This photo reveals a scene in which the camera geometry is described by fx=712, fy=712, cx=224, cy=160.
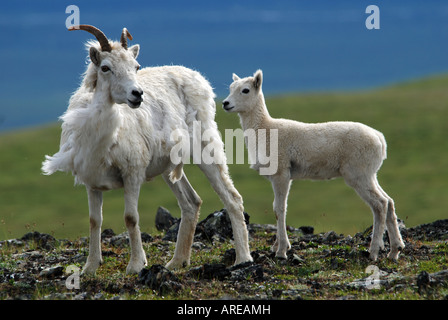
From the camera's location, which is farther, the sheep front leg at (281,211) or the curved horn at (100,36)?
the sheep front leg at (281,211)

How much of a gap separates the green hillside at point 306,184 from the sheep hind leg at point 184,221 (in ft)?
42.5

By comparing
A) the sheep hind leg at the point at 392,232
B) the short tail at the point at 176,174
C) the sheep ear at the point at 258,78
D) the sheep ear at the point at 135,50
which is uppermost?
the sheep ear at the point at 135,50

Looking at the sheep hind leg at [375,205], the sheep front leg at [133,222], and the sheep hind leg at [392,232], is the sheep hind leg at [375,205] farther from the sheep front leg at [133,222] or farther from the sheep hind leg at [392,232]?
the sheep front leg at [133,222]

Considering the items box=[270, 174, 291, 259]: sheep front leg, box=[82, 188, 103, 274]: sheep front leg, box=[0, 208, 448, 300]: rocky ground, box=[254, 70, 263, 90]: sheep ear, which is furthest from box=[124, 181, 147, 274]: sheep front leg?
box=[254, 70, 263, 90]: sheep ear

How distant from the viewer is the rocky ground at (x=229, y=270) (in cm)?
977

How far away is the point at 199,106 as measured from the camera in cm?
1263

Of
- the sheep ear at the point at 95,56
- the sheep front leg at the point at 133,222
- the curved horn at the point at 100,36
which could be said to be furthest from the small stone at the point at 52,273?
the curved horn at the point at 100,36

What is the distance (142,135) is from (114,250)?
3154 mm

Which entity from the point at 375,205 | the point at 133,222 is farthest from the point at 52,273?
the point at 375,205

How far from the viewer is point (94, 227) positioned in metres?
11.4

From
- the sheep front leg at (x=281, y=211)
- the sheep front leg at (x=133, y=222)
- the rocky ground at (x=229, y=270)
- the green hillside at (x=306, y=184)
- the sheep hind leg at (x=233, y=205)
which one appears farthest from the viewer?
the green hillside at (x=306, y=184)

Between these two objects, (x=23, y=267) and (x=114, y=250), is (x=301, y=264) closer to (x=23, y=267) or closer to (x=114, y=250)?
(x=114, y=250)

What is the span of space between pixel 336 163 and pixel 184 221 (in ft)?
9.24
